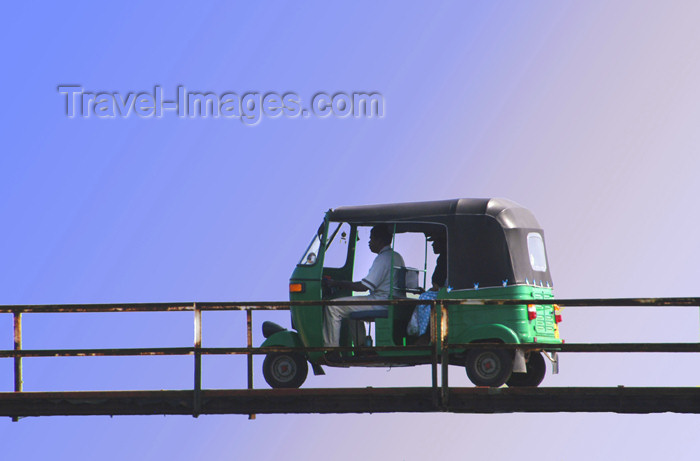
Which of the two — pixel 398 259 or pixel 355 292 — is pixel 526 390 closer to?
pixel 398 259

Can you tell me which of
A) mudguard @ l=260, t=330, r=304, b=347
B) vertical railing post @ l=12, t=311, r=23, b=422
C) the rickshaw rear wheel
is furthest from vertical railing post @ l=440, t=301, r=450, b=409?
vertical railing post @ l=12, t=311, r=23, b=422

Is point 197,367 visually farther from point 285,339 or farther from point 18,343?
point 285,339

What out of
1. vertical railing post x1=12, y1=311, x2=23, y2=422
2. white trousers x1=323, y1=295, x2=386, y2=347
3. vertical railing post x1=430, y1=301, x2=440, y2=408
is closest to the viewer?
vertical railing post x1=430, y1=301, x2=440, y2=408

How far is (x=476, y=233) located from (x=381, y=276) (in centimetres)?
136

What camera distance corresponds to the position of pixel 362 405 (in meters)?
13.9

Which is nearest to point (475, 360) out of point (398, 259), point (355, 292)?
point (398, 259)

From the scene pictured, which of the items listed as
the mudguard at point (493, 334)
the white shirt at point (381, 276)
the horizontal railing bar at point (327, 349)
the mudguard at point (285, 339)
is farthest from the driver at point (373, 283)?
the horizontal railing bar at point (327, 349)

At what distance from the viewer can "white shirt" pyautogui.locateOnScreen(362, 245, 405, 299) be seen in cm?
1623

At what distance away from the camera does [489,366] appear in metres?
15.6

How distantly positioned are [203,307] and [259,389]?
1.13m

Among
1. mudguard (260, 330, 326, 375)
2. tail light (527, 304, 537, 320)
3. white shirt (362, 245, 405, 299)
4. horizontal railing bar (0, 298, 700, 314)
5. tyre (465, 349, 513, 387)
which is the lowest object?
tyre (465, 349, 513, 387)

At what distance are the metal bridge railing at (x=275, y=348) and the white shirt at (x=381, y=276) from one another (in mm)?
1451

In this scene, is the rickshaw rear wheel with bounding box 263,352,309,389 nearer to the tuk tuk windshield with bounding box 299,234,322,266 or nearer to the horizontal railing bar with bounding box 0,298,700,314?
the tuk tuk windshield with bounding box 299,234,322,266

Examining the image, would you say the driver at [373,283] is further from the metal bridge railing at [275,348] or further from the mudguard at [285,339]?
the metal bridge railing at [275,348]
